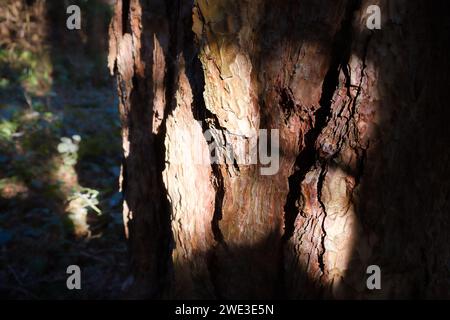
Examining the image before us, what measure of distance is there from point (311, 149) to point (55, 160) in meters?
3.31

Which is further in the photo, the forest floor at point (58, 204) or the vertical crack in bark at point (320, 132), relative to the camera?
the forest floor at point (58, 204)

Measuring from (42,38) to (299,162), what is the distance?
728 centimetres

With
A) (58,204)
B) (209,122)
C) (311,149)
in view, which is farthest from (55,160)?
(311,149)

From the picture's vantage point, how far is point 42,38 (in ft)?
23.7

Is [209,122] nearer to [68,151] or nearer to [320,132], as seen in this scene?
[320,132]

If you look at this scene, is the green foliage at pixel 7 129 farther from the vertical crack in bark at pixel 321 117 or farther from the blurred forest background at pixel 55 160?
the vertical crack in bark at pixel 321 117

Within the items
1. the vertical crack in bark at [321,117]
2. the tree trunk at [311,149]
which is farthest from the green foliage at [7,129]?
the vertical crack in bark at [321,117]

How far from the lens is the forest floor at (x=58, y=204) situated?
8.23ft

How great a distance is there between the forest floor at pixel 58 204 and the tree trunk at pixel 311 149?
1253 mm

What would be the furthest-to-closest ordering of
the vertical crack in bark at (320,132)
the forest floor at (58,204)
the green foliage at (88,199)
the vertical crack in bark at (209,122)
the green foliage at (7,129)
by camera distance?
the green foliage at (7,129)
the green foliage at (88,199)
the forest floor at (58,204)
the vertical crack in bark at (209,122)
the vertical crack in bark at (320,132)

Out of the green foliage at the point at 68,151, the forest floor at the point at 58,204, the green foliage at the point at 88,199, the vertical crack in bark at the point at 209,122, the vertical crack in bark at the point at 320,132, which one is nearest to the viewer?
the vertical crack in bark at the point at 320,132

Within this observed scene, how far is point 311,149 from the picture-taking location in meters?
1.25
